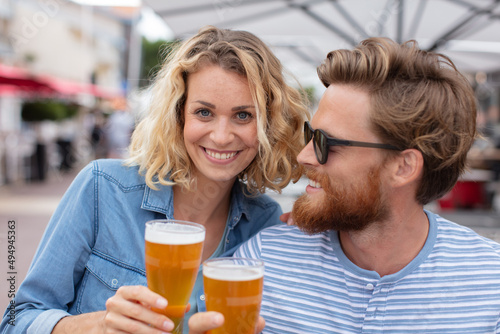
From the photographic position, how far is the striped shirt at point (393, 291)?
1.79m

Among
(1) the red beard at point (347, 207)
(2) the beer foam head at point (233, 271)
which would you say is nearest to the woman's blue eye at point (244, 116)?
(1) the red beard at point (347, 207)

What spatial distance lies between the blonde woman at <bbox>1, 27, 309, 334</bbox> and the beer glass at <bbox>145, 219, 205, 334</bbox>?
496 mm

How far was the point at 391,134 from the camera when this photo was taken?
1.89 meters

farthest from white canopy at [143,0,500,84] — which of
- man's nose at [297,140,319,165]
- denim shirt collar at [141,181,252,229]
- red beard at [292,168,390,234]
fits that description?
red beard at [292,168,390,234]

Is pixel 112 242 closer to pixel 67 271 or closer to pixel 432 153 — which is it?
pixel 67 271

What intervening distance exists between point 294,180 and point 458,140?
0.98m

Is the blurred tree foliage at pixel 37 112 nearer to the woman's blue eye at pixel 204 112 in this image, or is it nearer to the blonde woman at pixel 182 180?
the blonde woman at pixel 182 180

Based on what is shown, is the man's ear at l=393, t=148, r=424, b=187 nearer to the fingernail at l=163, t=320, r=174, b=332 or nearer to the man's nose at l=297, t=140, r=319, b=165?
the man's nose at l=297, t=140, r=319, b=165

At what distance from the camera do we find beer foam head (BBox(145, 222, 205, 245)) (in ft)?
4.27

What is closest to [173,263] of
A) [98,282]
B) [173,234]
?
[173,234]

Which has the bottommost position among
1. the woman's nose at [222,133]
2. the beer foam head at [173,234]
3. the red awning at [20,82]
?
the beer foam head at [173,234]

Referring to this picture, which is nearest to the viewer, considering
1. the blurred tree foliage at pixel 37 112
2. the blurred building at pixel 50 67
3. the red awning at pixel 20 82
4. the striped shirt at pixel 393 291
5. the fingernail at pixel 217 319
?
the fingernail at pixel 217 319

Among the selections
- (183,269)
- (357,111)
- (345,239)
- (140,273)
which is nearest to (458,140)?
(357,111)

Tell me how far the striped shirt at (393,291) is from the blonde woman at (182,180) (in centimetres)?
42
